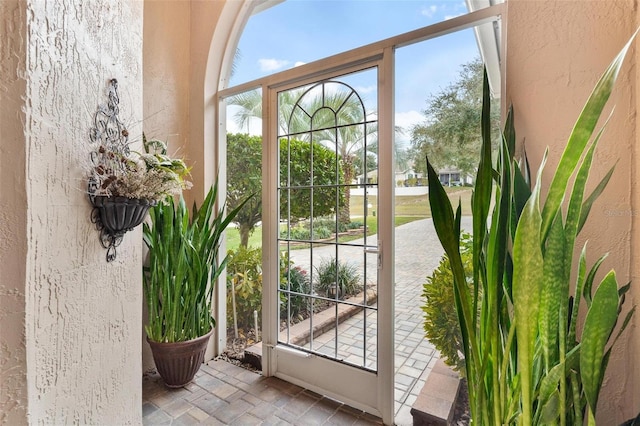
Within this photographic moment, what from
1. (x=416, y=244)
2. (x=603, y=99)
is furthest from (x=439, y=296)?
(x=603, y=99)

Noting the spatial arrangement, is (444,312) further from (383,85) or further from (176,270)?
(176,270)

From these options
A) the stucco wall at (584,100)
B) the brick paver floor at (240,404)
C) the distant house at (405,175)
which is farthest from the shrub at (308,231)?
the stucco wall at (584,100)

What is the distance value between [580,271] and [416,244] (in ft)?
3.77

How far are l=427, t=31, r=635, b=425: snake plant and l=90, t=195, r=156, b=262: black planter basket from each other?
129 centimetres

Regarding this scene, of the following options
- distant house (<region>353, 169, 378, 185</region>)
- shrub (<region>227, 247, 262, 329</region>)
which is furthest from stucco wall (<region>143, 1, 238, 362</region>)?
distant house (<region>353, 169, 378, 185</region>)

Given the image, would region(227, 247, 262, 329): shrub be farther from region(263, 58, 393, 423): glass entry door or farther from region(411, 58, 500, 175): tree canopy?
region(411, 58, 500, 175): tree canopy

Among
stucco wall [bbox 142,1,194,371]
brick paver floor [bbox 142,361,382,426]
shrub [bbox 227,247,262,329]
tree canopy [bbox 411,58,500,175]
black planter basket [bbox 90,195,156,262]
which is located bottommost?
brick paver floor [bbox 142,361,382,426]

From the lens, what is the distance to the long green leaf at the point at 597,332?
77cm

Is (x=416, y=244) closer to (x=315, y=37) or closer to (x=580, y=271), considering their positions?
(x=580, y=271)

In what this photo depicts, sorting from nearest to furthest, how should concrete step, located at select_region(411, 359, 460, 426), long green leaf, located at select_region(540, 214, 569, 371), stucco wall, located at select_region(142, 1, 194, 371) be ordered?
long green leaf, located at select_region(540, 214, 569, 371)
concrete step, located at select_region(411, 359, 460, 426)
stucco wall, located at select_region(142, 1, 194, 371)

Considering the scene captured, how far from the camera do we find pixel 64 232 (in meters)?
1.24

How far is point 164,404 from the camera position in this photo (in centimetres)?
200

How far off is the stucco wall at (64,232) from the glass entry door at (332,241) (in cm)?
101

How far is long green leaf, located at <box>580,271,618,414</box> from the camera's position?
0.77m
